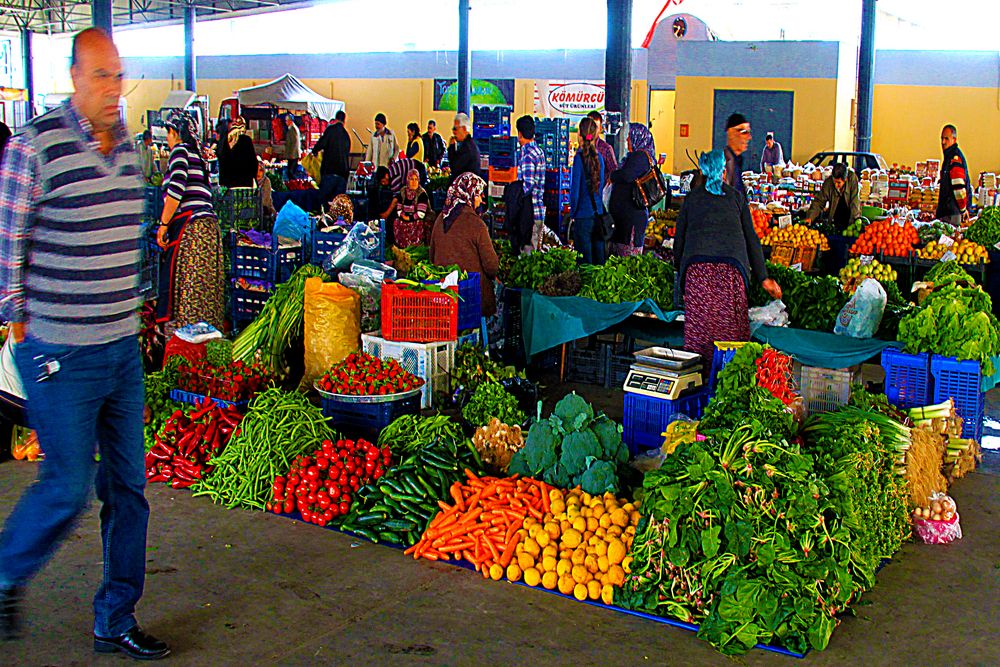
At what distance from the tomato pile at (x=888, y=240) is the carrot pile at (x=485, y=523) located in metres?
6.16

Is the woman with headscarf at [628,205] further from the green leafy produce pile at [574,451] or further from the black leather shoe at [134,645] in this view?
the black leather shoe at [134,645]

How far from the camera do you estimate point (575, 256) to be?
857 cm

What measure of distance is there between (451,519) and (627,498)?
844mm

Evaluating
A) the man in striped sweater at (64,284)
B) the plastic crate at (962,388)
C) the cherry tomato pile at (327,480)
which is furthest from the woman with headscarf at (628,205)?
the man in striped sweater at (64,284)

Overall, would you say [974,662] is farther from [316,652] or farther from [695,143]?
[695,143]

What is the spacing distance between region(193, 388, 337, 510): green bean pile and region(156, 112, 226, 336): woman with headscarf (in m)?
2.49

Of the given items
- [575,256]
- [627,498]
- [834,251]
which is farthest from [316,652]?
[834,251]

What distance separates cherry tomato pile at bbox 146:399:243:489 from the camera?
19.3ft

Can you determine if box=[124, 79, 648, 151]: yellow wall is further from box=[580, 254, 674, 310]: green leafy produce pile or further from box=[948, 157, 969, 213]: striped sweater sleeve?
box=[580, 254, 674, 310]: green leafy produce pile

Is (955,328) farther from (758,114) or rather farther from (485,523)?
(758,114)

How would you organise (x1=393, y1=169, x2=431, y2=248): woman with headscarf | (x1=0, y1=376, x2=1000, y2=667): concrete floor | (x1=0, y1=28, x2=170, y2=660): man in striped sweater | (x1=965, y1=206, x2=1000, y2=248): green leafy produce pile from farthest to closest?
(x1=393, y1=169, x2=431, y2=248): woman with headscarf → (x1=965, y1=206, x2=1000, y2=248): green leafy produce pile → (x1=0, y1=376, x2=1000, y2=667): concrete floor → (x1=0, y1=28, x2=170, y2=660): man in striped sweater

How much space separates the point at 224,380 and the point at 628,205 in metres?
5.15

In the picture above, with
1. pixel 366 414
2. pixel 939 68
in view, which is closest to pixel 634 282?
pixel 366 414

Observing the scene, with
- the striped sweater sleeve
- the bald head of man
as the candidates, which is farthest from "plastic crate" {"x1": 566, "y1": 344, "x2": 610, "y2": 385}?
the striped sweater sleeve
